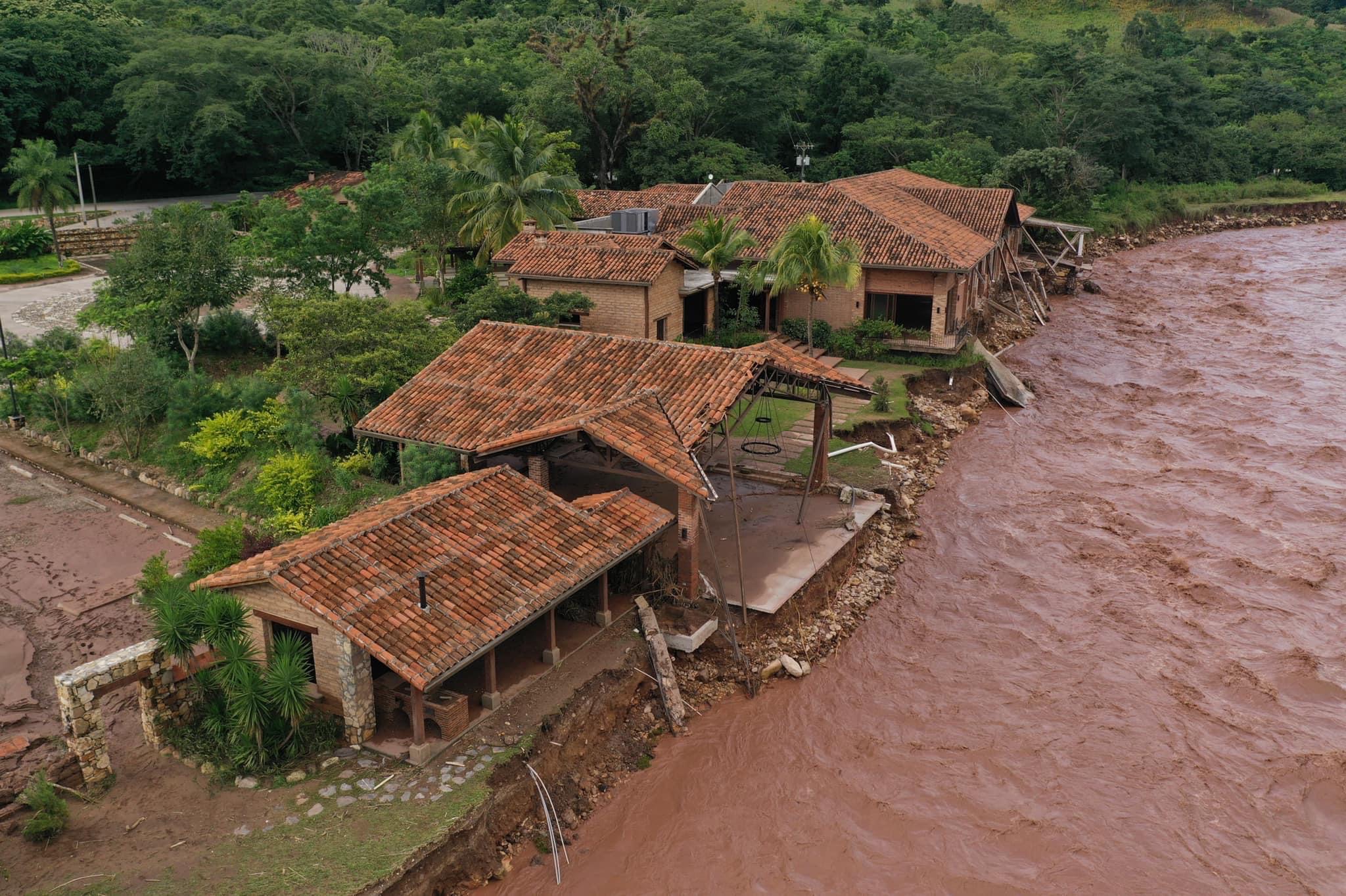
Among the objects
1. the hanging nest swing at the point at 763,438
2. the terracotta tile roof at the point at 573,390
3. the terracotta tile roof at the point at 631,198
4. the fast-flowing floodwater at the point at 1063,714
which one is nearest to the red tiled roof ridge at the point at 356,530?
the terracotta tile roof at the point at 573,390

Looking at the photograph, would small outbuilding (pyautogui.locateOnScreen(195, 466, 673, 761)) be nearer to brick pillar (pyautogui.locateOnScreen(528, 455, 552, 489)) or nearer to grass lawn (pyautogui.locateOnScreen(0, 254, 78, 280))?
brick pillar (pyautogui.locateOnScreen(528, 455, 552, 489))

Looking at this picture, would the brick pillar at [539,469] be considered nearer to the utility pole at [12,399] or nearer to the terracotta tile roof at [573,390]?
the terracotta tile roof at [573,390]

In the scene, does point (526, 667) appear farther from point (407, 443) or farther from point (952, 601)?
point (952, 601)

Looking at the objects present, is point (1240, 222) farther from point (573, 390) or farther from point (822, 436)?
point (573, 390)

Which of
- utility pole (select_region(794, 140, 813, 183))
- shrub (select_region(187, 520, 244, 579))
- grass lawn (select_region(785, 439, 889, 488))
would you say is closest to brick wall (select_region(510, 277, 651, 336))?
grass lawn (select_region(785, 439, 889, 488))

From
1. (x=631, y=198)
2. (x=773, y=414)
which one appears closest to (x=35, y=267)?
(x=631, y=198)

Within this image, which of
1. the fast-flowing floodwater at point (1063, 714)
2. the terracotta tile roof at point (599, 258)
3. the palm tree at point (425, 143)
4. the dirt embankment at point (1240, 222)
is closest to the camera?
the fast-flowing floodwater at point (1063, 714)

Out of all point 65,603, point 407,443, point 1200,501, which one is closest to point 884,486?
point 1200,501
